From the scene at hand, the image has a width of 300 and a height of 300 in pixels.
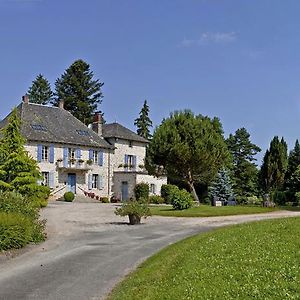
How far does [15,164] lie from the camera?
32.5 m

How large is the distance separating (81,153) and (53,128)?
3.85m

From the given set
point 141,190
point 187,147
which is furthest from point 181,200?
point 141,190

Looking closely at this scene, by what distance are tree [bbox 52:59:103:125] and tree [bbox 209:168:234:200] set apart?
30.6 m

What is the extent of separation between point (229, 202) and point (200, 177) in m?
3.54

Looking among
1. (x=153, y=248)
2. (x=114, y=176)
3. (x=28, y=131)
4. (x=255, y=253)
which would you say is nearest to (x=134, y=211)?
(x=153, y=248)

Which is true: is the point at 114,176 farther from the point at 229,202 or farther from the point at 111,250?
the point at 111,250

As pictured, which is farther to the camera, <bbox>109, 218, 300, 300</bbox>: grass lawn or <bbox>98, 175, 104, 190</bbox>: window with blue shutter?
<bbox>98, 175, 104, 190</bbox>: window with blue shutter

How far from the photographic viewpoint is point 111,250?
50.2ft

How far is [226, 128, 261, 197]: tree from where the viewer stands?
59.1 meters

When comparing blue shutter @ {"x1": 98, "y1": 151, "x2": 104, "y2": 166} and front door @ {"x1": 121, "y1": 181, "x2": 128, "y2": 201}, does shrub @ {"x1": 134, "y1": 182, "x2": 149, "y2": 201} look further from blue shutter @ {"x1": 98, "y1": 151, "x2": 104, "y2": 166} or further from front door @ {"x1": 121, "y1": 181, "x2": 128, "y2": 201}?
blue shutter @ {"x1": 98, "y1": 151, "x2": 104, "y2": 166}

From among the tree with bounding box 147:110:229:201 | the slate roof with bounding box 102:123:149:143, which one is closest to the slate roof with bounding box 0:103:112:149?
the slate roof with bounding box 102:123:149:143

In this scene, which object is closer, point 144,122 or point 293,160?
point 293,160

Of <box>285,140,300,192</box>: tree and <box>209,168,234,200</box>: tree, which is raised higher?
<box>285,140,300,192</box>: tree

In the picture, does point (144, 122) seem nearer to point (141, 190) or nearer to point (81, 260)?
point (141, 190)
